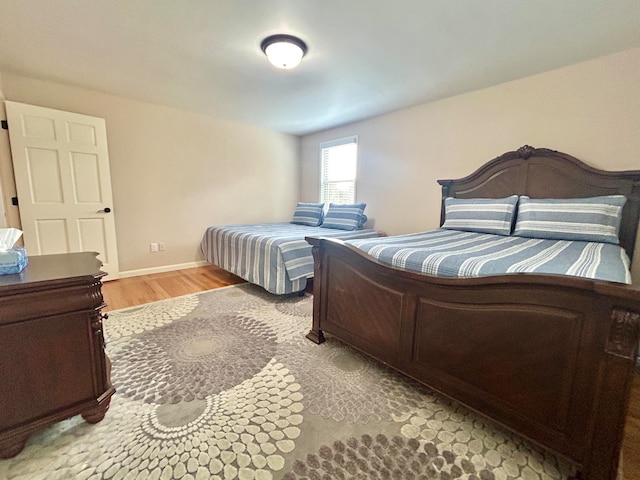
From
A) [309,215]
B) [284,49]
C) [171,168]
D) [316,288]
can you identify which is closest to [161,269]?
[171,168]

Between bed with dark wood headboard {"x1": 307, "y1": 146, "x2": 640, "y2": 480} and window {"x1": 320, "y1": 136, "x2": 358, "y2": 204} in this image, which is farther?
window {"x1": 320, "y1": 136, "x2": 358, "y2": 204}

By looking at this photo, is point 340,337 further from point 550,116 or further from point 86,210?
point 86,210

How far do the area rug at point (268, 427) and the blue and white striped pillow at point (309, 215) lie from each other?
2534 millimetres

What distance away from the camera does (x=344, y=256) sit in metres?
1.85

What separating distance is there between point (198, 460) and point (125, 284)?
9.57 ft

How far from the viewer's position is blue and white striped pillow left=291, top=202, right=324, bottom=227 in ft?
14.3

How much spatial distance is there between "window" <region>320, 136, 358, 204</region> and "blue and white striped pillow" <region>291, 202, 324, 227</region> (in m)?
0.40

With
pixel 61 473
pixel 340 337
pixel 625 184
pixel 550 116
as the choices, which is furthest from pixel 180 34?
pixel 625 184

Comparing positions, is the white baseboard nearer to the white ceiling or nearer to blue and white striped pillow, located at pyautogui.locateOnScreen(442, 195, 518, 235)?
the white ceiling

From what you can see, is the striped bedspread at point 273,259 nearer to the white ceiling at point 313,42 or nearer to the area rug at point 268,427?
the area rug at point 268,427

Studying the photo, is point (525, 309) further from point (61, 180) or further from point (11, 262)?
point (61, 180)

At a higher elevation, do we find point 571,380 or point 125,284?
point 571,380

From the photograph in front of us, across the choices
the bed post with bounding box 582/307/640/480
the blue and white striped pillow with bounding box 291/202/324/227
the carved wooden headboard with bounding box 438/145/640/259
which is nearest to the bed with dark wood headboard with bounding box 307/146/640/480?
the bed post with bounding box 582/307/640/480

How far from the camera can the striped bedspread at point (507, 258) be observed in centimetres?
123
